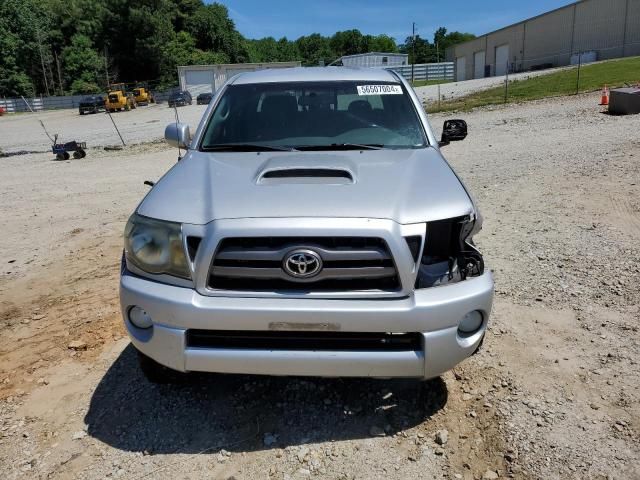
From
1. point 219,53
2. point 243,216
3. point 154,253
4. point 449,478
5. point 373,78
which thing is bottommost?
point 449,478

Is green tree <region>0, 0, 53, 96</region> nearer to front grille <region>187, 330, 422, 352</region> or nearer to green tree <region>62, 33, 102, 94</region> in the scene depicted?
green tree <region>62, 33, 102, 94</region>

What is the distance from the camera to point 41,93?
233 feet

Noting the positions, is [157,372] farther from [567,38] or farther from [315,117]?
[567,38]

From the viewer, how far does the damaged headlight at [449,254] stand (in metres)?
2.61

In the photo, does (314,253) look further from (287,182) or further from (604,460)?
(604,460)

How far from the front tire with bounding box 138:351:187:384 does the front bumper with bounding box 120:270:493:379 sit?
43 cm

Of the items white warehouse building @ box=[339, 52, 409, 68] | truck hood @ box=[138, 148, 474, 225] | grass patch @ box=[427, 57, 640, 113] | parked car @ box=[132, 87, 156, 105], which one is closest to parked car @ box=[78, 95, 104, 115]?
parked car @ box=[132, 87, 156, 105]

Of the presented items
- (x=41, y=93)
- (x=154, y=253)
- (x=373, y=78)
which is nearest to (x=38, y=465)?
(x=154, y=253)

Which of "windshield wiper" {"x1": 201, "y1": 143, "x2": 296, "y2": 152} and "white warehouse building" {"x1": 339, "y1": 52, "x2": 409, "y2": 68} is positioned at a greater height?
"white warehouse building" {"x1": 339, "y1": 52, "x2": 409, "y2": 68}

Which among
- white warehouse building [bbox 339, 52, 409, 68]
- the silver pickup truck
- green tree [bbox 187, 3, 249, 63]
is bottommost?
the silver pickup truck

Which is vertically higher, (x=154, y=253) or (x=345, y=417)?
(x=154, y=253)

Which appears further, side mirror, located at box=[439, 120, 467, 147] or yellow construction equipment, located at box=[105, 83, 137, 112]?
yellow construction equipment, located at box=[105, 83, 137, 112]

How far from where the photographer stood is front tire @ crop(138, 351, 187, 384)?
2.96m

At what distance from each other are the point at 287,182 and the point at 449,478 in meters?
1.70
